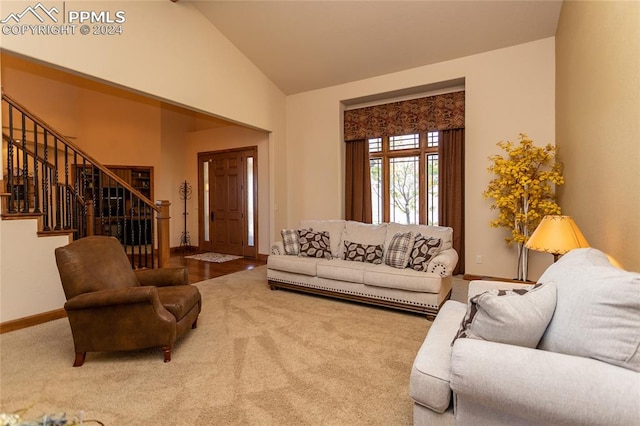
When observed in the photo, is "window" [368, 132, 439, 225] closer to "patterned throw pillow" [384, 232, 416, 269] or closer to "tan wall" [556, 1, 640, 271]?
"patterned throw pillow" [384, 232, 416, 269]

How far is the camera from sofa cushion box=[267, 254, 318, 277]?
4091mm

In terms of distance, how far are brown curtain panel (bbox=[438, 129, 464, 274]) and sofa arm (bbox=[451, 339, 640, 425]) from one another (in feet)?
13.3

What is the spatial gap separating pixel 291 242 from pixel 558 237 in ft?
9.92

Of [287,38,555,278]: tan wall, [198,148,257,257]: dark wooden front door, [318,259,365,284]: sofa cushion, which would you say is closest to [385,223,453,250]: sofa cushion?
[318,259,365,284]: sofa cushion

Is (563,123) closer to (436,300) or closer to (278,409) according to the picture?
(436,300)

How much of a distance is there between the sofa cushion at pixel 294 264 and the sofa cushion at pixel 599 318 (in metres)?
2.88

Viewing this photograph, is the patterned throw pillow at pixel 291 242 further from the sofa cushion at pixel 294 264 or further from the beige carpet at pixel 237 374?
the beige carpet at pixel 237 374

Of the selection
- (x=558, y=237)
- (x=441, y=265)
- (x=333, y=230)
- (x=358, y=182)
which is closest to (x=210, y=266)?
(x=333, y=230)

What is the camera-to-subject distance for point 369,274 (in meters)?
3.68

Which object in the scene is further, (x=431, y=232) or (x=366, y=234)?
(x=366, y=234)

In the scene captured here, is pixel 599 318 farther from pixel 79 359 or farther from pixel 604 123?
pixel 79 359

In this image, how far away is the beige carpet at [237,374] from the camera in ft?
6.19

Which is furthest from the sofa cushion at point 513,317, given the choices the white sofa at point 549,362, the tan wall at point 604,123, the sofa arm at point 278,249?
the sofa arm at point 278,249

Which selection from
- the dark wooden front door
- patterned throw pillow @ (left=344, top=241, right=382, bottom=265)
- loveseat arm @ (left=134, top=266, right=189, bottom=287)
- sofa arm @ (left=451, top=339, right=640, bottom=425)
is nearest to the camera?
sofa arm @ (left=451, top=339, right=640, bottom=425)
